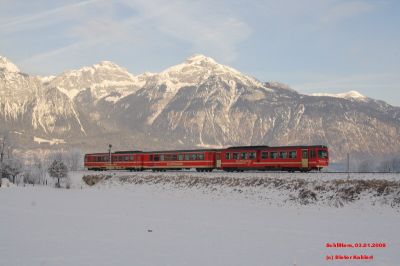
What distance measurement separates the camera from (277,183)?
42469 mm

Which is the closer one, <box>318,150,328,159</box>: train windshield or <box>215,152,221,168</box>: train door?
<box>318,150,328,159</box>: train windshield

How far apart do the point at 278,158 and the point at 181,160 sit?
1724cm

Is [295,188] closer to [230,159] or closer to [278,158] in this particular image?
[278,158]

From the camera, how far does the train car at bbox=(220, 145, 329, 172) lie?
2016 inches

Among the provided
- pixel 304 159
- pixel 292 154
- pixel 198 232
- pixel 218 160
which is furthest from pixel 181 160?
pixel 198 232

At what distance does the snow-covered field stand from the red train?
358 inches

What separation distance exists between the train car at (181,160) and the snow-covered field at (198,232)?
65.0 feet

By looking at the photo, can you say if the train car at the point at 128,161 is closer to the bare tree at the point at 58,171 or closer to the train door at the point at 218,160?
the bare tree at the point at 58,171

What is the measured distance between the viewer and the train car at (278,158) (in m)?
51.2

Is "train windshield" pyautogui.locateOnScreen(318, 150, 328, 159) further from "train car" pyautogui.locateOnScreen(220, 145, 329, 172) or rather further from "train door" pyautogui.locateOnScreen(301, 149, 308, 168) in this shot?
"train door" pyautogui.locateOnScreen(301, 149, 308, 168)

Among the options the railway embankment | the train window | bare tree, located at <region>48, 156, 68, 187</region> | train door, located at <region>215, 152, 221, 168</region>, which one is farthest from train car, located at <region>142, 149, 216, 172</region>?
bare tree, located at <region>48, 156, 68, 187</region>

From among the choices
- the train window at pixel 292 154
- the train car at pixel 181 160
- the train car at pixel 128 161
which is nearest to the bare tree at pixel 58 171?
the train car at pixel 128 161

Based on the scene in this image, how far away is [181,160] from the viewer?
2581 inches

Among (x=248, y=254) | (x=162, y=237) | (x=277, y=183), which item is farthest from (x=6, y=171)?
(x=248, y=254)
